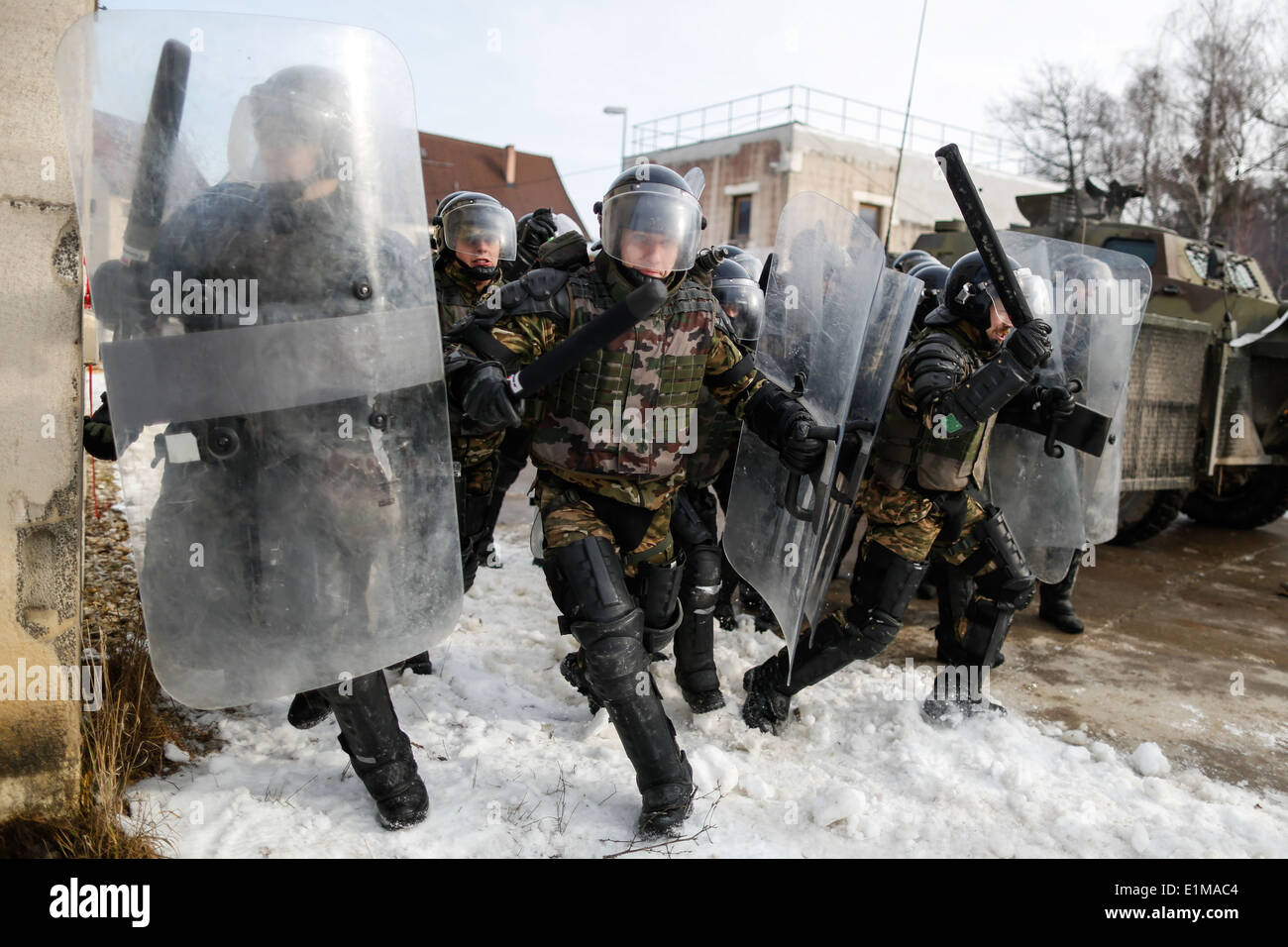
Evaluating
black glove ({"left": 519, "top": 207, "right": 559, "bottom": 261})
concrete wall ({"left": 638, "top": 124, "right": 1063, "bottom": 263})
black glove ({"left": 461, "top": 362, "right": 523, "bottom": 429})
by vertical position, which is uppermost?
concrete wall ({"left": 638, "top": 124, "right": 1063, "bottom": 263})

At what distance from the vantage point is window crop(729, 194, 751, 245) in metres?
22.9

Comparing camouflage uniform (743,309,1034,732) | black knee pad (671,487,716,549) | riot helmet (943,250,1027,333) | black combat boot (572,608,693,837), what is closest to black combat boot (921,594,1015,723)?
camouflage uniform (743,309,1034,732)

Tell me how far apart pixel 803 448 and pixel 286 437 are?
62.6 inches

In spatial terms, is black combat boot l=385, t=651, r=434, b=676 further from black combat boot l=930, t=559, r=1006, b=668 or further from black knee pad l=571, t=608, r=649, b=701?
black combat boot l=930, t=559, r=1006, b=668

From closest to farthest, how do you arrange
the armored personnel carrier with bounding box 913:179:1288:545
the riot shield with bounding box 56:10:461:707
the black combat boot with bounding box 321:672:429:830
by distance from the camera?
the riot shield with bounding box 56:10:461:707 < the black combat boot with bounding box 321:672:429:830 < the armored personnel carrier with bounding box 913:179:1288:545

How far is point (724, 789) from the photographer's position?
118 inches

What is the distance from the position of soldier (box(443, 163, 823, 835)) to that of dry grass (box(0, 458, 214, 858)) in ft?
4.26

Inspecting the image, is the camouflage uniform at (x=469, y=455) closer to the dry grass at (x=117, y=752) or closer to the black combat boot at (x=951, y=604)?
the dry grass at (x=117, y=752)

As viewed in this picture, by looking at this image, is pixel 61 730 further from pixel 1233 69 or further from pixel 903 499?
pixel 1233 69

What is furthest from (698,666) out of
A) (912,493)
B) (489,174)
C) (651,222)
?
(489,174)

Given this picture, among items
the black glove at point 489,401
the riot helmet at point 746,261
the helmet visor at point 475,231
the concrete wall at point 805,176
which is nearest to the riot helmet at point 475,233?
the helmet visor at point 475,231

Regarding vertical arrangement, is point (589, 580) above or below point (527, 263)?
below

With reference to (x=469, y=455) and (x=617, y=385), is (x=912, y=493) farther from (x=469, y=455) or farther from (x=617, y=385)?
(x=469, y=455)

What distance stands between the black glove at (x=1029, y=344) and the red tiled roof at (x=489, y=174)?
22.7m
